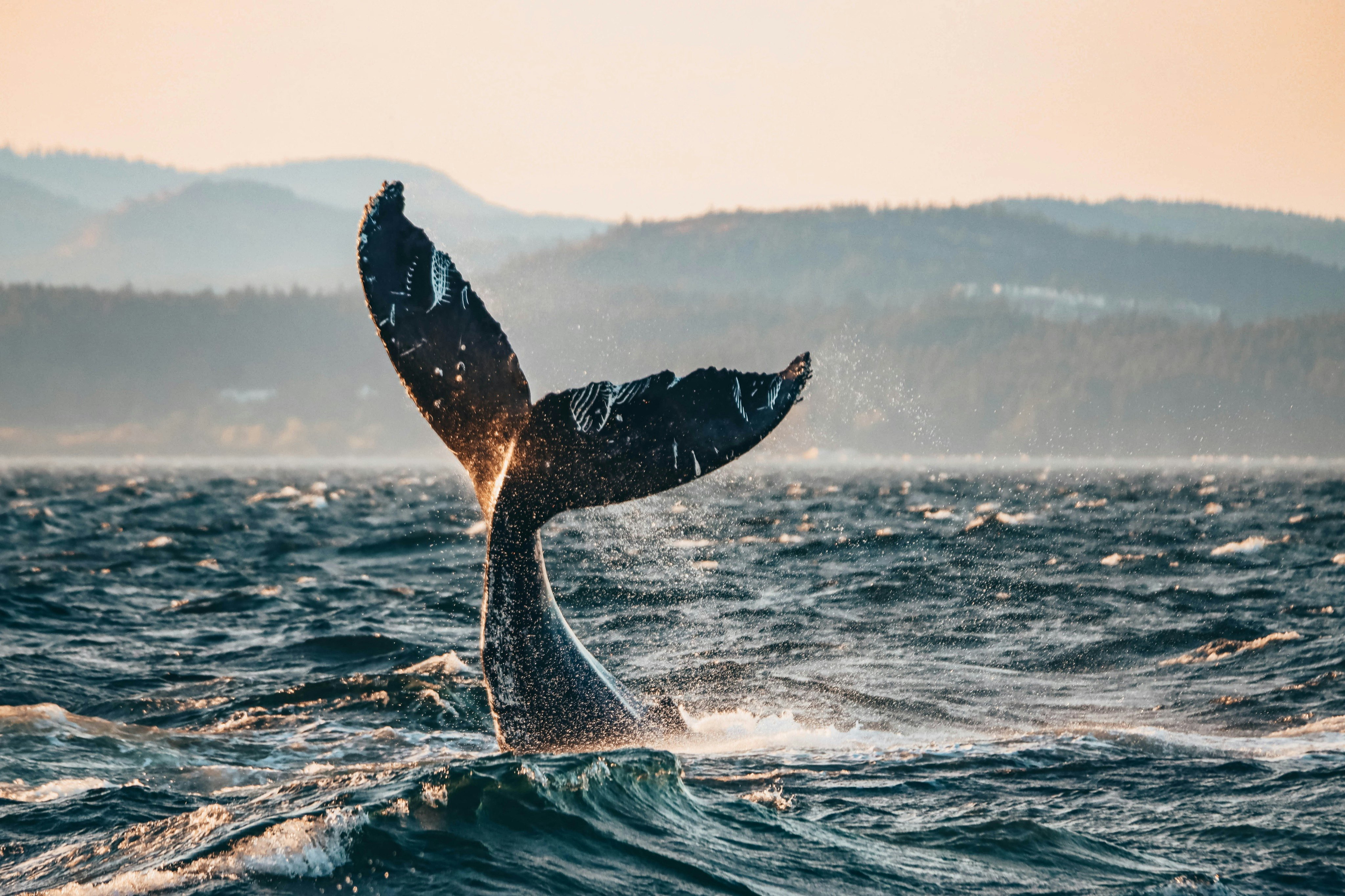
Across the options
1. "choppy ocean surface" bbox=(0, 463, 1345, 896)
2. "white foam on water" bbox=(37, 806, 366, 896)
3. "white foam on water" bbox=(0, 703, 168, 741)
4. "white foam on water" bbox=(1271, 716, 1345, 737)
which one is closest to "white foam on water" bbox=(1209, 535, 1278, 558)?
"choppy ocean surface" bbox=(0, 463, 1345, 896)

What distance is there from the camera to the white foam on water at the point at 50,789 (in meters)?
6.92

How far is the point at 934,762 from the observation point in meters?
8.02

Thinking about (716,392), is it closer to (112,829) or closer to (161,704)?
(112,829)

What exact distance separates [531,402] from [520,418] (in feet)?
0.44

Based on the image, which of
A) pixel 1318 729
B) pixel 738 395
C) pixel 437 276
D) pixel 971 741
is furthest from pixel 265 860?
pixel 1318 729

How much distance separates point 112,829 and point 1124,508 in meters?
39.5

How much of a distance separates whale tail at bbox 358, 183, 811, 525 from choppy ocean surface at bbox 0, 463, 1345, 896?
186cm

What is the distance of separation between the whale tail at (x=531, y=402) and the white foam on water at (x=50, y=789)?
10.3 feet

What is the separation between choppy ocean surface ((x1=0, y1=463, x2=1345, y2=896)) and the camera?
5836 millimetres

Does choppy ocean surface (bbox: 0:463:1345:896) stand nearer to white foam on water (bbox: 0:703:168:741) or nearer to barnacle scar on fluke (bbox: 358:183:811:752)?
white foam on water (bbox: 0:703:168:741)

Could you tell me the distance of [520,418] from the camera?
635 centimetres

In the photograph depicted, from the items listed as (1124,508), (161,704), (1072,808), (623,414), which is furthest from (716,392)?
(1124,508)

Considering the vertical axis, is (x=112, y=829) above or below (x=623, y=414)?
below

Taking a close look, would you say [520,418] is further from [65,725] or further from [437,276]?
[65,725]
